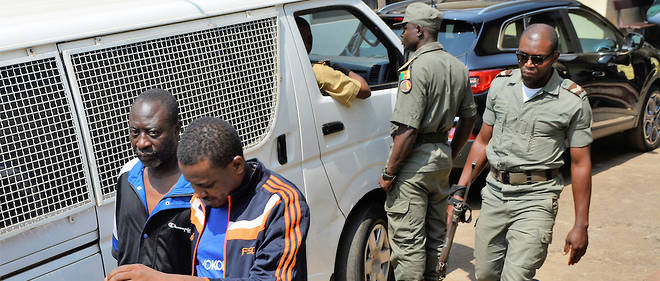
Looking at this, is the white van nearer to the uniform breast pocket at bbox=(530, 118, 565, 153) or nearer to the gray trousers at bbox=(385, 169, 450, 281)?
the gray trousers at bbox=(385, 169, 450, 281)

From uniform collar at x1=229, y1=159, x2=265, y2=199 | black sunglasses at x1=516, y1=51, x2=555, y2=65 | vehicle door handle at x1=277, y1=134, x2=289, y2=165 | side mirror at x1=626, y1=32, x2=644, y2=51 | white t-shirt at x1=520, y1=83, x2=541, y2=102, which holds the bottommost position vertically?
side mirror at x1=626, y1=32, x2=644, y2=51

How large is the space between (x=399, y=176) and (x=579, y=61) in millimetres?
3465

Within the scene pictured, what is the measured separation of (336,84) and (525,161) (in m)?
1.11

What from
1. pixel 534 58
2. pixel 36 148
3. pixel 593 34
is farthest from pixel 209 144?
pixel 593 34

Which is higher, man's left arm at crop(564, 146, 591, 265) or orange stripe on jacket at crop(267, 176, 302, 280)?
orange stripe on jacket at crop(267, 176, 302, 280)

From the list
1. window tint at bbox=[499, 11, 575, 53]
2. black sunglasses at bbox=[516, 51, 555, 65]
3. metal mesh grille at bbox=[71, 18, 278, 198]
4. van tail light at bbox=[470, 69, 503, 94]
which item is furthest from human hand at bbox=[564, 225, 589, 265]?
window tint at bbox=[499, 11, 575, 53]

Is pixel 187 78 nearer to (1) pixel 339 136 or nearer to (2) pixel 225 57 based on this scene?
(2) pixel 225 57

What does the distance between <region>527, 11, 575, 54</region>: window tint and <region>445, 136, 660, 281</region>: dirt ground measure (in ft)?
4.61

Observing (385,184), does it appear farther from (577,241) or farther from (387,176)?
(577,241)

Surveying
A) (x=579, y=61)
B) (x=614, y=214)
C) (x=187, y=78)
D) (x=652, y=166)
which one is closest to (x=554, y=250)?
(x=614, y=214)

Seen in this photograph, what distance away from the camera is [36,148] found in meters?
2.52

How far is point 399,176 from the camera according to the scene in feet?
13.5

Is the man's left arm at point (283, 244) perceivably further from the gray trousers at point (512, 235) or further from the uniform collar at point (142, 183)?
the gray trousers at point (512, 235)

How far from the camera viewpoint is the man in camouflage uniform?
3932 mm
